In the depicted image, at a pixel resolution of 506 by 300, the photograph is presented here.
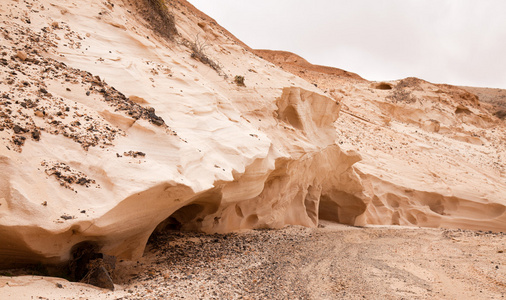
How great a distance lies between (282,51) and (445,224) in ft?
60.5

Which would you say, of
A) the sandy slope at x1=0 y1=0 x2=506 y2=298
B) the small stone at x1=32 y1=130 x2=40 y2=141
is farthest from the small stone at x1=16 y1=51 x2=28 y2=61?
the small stone at x1=32 y1=130 x2=40 y2=141

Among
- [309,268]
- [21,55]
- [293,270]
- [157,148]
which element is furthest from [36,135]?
[309,268]

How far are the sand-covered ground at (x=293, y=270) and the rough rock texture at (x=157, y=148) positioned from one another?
442mm

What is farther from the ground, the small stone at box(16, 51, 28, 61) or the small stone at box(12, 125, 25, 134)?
the small stone at box(16, 51, 28, 61)

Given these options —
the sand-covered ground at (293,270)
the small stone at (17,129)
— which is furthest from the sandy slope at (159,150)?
the sand-covered ground at (293,270)

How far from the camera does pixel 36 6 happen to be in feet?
18.5

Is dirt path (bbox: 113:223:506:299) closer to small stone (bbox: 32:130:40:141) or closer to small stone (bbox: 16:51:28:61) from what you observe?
small stone (bbox: 32:130:40:141)

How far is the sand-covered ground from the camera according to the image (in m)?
3.81

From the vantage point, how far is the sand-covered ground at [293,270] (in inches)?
150

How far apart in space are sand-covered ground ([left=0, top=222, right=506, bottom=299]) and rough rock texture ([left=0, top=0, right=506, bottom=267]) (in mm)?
442

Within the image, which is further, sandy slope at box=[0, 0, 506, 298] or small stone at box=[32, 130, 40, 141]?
small stone at box=[32, 130, 40, 141]

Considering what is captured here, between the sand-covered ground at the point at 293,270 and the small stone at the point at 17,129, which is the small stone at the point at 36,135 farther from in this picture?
the sand-covered ground at the point at 293,270

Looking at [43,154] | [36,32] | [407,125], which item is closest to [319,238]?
[43,154]

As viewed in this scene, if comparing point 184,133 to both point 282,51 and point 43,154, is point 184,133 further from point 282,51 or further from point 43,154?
point 282,51
